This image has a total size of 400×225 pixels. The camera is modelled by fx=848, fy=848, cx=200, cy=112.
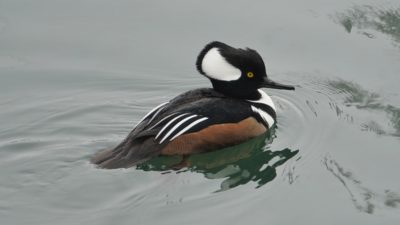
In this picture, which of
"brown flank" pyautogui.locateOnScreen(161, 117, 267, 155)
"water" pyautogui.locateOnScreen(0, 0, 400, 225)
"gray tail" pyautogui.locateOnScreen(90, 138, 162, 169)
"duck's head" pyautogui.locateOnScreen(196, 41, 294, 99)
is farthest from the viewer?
"duck's head" pyautogui.locateOnScreen(196, 41, 294, 99)

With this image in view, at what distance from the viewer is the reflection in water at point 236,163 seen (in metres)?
7.84

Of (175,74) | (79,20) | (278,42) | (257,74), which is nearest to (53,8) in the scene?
(79,20)

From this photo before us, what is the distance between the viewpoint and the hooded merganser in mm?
8000

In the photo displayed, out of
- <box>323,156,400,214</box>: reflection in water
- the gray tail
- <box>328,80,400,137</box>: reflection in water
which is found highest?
<box>328,80,400,137</box>: reflection in water

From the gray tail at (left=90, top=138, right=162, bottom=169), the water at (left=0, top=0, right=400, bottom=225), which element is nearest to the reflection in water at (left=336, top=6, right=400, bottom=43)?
the water at (left=0, top=0, right=400, bottom=225)

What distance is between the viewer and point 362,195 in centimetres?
751

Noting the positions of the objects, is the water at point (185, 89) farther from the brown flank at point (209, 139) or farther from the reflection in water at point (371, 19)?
the brown flank at point (209, 139)

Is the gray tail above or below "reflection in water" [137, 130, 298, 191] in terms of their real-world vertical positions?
above

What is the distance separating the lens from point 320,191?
24.8ft

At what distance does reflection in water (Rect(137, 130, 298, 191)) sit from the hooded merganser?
78 mm

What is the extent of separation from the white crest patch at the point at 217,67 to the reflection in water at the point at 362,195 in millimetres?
1383

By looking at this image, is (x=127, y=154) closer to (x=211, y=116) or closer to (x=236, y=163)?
(x=211, y=116)

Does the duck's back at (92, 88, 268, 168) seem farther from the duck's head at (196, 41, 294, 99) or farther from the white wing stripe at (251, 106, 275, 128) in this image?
the duck's head at (196, 41, 294, 99)

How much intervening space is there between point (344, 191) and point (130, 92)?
3.09 meters
